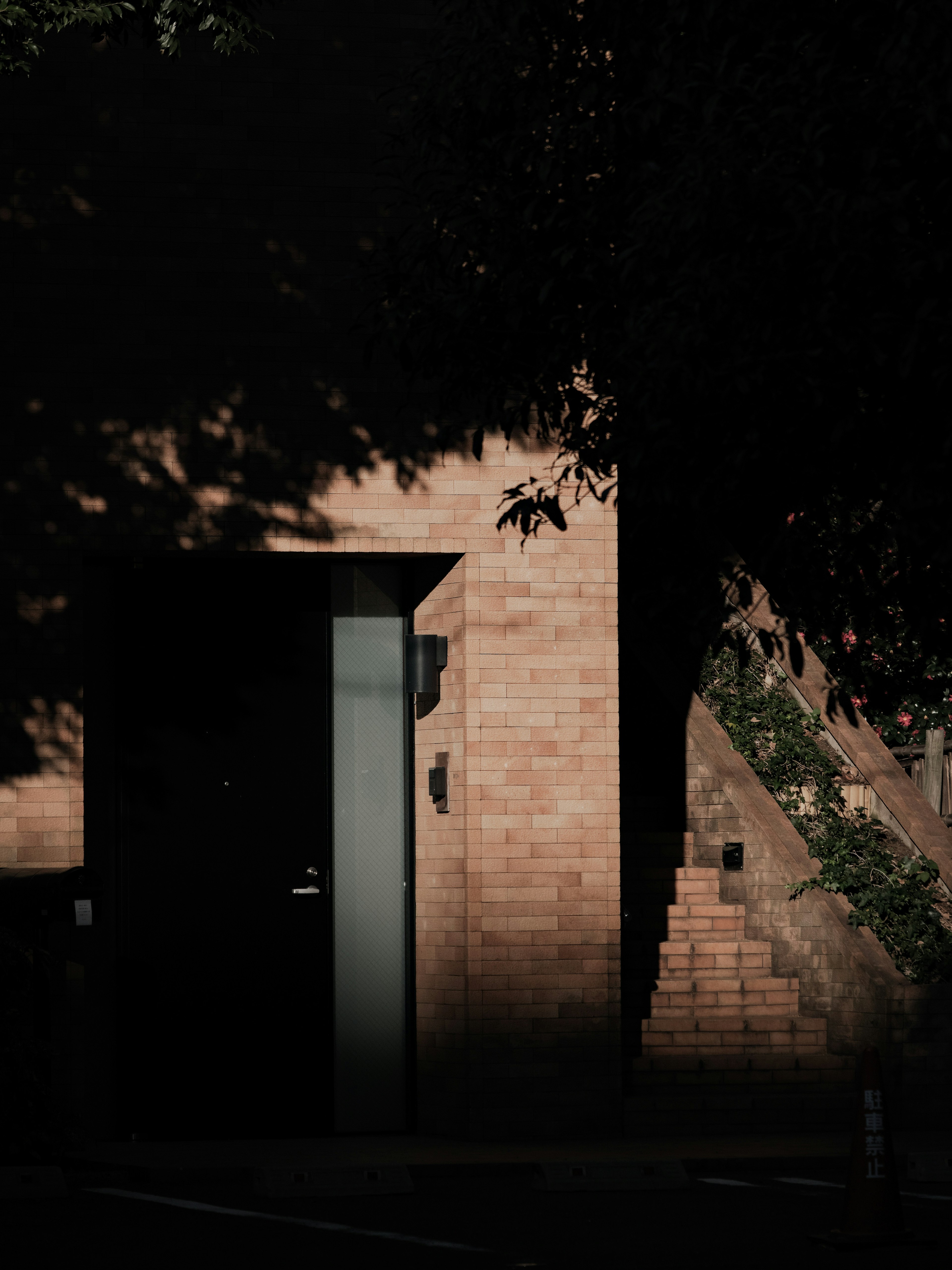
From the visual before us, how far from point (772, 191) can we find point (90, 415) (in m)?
5.65

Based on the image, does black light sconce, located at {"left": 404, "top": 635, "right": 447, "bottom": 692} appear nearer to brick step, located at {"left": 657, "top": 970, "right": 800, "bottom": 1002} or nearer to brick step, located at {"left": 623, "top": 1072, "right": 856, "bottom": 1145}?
brick step, located at {"left": 657, "top": 970, "right": 800, "bottom": 1002}

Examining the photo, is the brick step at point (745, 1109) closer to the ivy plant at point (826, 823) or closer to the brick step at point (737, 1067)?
the brick step at point (737, 1067)

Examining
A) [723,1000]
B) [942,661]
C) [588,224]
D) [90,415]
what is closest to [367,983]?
[723,1000]

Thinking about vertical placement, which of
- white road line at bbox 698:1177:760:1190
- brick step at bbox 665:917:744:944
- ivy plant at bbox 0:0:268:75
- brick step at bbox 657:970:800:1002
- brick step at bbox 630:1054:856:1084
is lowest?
white road line at bbox 698:1177:760:1190

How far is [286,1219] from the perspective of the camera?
9.65m

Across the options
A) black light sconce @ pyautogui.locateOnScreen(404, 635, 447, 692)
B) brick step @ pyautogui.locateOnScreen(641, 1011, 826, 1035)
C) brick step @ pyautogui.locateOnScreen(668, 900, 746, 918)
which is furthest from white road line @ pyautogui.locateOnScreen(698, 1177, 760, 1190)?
black light sconce @ pyautogui.locateOnScreen(404, 635, 447, 692)

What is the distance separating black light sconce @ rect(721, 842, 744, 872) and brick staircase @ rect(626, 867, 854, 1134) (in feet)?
1.97

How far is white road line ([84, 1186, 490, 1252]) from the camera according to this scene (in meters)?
8.93

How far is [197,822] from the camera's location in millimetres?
12703

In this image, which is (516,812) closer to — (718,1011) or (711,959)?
(711,959)

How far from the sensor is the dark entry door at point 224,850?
41.2ft

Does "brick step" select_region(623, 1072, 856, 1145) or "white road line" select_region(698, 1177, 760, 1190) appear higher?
"brick step" select_region(623, 1072, 856, 1145)

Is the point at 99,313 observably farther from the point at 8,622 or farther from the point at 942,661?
the point at 942,661

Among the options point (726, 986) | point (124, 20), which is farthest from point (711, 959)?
point (124, 20)
